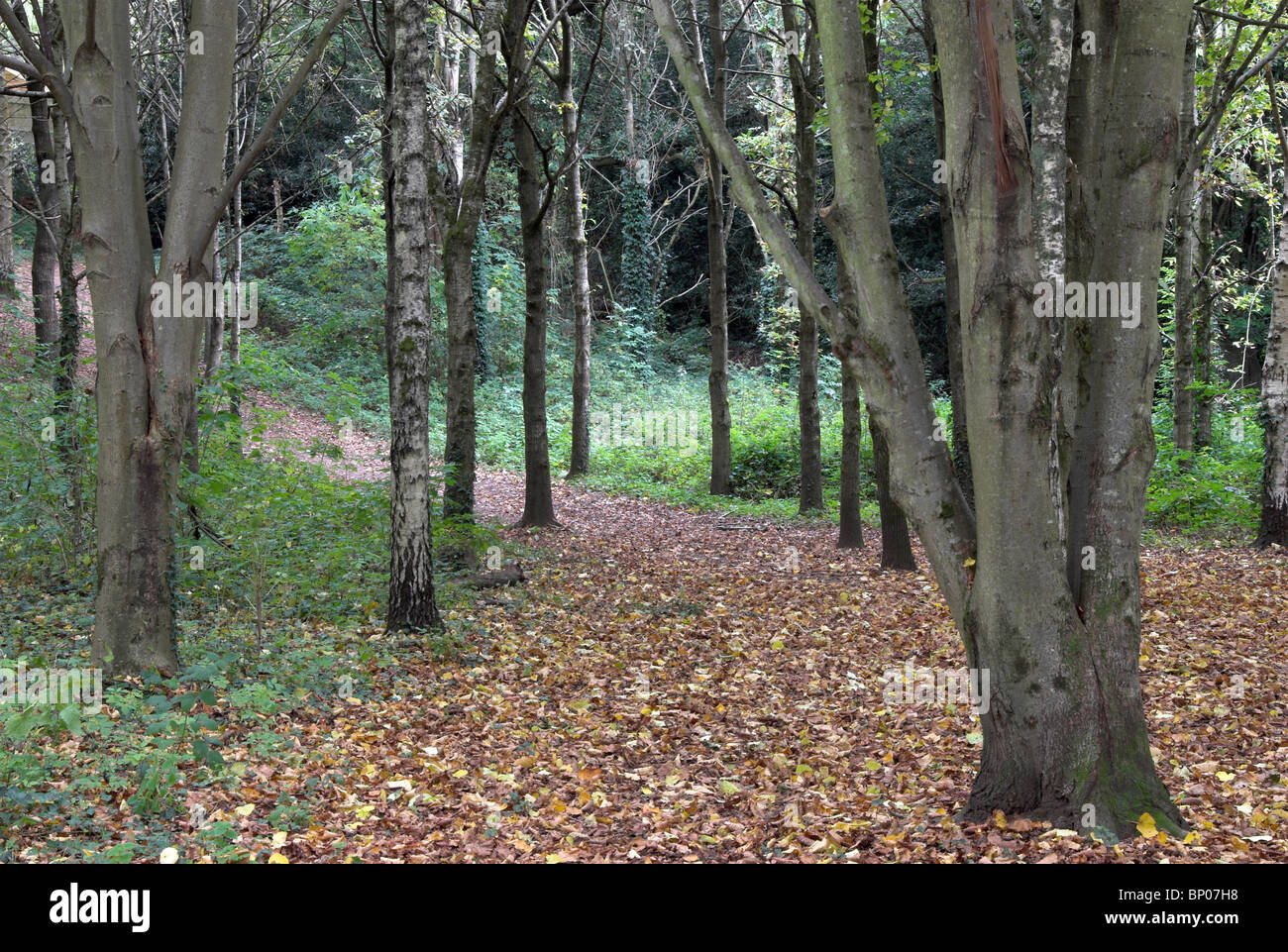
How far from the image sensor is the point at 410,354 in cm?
773

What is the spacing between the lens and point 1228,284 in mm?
20031

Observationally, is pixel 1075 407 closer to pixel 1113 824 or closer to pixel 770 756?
pixel 1113 824

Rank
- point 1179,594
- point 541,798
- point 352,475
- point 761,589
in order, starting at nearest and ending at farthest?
point 541,798, point 1179,594, point 761,589, point 352,475

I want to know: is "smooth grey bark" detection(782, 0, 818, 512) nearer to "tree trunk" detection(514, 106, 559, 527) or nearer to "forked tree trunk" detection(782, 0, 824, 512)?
"forked tree trunk" detection(782, 0, 824, 512)

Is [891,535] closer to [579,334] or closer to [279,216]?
[579,334]

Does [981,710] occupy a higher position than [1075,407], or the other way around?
[1075,407]

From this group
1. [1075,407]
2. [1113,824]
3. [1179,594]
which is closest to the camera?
[1113,824]

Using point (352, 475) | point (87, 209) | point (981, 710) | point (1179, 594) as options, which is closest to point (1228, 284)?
point (1179, 594)

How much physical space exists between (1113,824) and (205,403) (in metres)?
7.36

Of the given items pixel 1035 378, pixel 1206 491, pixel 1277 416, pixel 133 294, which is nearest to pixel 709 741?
pixel 1035 378

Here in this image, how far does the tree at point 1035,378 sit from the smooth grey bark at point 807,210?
6942mm

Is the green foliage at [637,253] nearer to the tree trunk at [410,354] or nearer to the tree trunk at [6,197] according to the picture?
the tree trunk at [6,197]

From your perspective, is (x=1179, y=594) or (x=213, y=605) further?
(x=1179, y=594)

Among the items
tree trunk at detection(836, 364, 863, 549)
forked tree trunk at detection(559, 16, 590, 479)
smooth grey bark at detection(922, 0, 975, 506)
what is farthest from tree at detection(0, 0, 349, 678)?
forked tree trunk at detection(559, 16, 590, 479)
